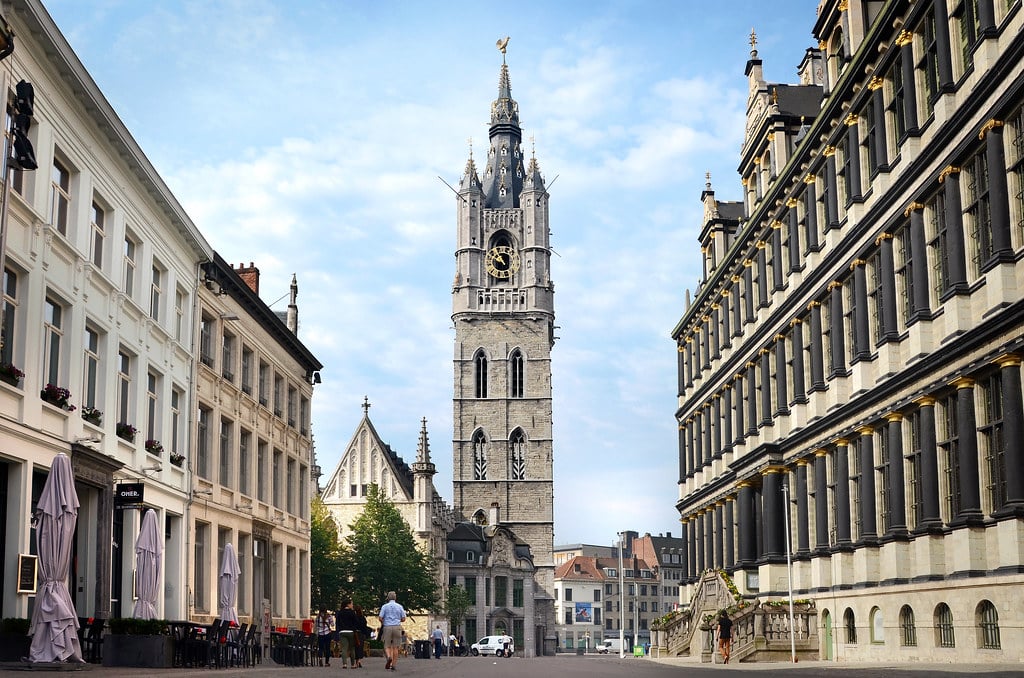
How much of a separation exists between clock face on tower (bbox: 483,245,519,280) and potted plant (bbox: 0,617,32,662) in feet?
369

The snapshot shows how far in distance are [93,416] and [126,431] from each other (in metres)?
2.66

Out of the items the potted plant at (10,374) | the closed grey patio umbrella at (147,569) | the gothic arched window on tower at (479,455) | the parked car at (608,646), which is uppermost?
the gothic arched window on tower at (479,455)

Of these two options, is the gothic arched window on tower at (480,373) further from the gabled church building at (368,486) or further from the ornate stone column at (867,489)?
the ornate stone column at (867,489)

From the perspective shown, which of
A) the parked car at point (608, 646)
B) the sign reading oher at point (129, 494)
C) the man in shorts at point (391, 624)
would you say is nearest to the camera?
the sign reading oher at point (129, 494)

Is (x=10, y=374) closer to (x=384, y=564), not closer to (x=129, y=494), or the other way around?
(x=129, y=494)

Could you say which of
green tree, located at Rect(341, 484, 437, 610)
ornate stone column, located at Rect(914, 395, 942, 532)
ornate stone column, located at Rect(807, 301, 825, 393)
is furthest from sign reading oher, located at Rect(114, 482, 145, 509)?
green tree, located at Rect(341, 484, 437, 610)

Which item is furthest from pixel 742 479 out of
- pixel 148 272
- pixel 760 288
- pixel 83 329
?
pixel 83 329

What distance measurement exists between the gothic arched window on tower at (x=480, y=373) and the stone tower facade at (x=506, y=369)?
0.33 feet

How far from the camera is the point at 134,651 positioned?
944 inches

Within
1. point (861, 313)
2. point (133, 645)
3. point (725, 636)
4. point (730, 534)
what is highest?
point (861, 313)

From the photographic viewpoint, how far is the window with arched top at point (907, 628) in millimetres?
29344

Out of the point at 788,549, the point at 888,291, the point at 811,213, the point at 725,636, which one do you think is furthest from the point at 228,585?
the point at 811,213

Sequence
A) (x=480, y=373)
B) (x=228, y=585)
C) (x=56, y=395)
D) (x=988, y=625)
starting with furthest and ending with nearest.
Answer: (x=480, y=373), (x=228, y=585), (x=988, y=625), (x=56, y=395)

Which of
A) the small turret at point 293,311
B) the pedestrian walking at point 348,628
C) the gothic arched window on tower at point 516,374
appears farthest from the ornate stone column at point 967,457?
the gothic arched window on tower at point 516,374
